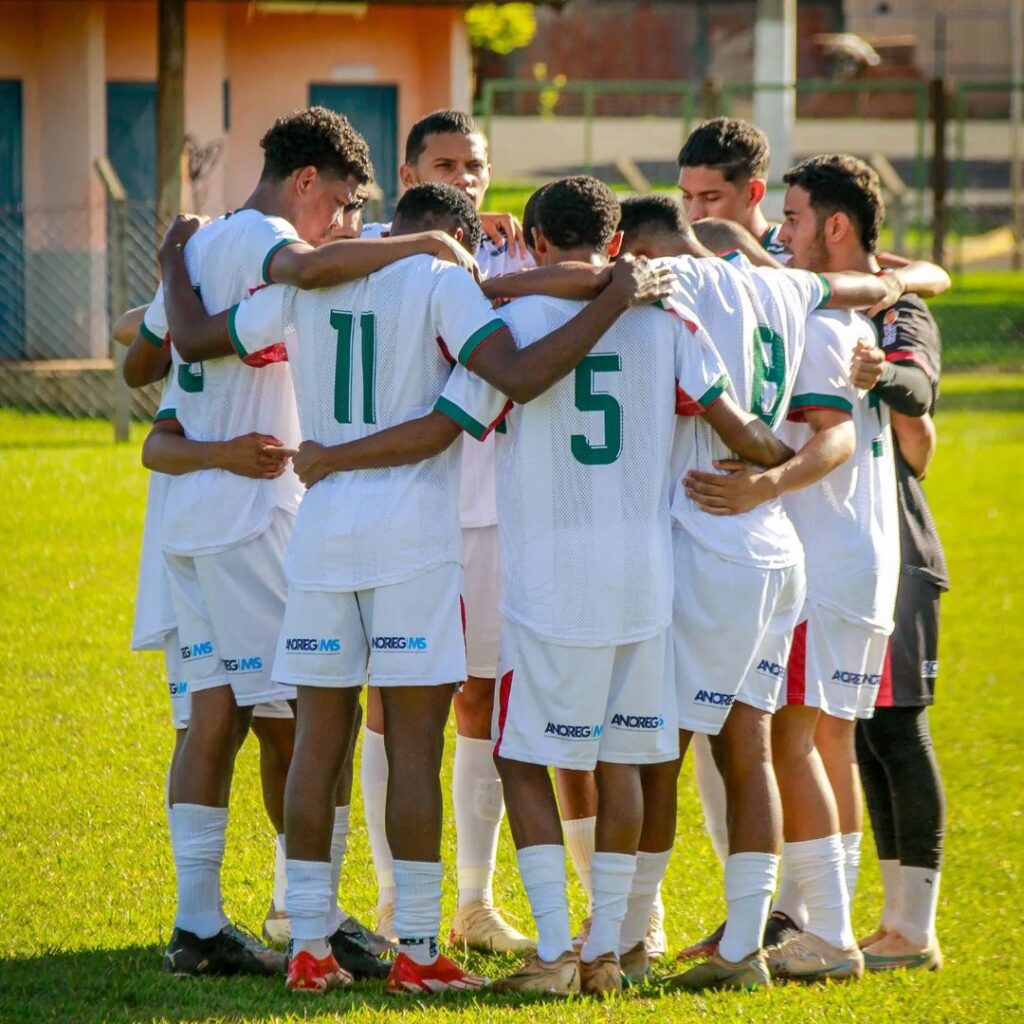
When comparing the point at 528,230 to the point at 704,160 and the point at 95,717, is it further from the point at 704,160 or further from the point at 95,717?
the point at 95,717

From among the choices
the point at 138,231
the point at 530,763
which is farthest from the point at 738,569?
the point at 138,231

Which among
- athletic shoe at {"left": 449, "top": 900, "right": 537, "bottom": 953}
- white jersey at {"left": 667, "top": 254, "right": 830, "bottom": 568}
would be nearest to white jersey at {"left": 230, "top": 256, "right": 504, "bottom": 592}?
white jersey at {"left": 667, "top": 254, "right": 830, "bottom": 568}

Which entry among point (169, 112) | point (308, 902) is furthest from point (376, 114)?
point (308, 902)

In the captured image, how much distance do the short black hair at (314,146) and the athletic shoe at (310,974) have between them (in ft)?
7.29

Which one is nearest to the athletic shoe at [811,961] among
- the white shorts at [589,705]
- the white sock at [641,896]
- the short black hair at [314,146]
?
the white sock at [641,896]

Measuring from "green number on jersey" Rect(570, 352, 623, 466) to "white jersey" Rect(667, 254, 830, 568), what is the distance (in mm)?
296

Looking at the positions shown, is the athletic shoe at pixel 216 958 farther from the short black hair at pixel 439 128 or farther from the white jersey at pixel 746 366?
the short black hair at pixel 439 128

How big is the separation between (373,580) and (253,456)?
22.1 inches

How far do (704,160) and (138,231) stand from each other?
11030mm

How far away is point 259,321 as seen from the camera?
471 cm

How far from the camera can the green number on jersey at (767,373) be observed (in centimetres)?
485

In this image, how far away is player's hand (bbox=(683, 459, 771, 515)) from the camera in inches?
189

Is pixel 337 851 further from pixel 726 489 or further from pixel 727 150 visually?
pixel 727 150

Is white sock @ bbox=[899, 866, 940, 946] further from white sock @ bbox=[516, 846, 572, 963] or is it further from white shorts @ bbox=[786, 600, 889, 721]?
white sock @ bbox=[516, 846, 572, 963]
